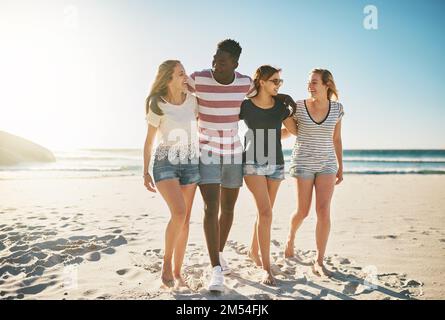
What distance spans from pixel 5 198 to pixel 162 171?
22.1 ft

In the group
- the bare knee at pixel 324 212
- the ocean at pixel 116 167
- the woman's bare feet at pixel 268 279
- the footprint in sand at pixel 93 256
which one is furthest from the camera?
the ocean at pixel 116 167

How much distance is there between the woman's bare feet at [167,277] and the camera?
3.52 metres

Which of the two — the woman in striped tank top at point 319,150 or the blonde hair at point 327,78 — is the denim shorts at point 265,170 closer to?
the woman in striped tank top at point 319,150

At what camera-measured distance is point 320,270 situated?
392cm

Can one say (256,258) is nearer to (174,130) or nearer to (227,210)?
(227,210)

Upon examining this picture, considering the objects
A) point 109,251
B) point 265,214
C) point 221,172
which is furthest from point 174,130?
point 109,251

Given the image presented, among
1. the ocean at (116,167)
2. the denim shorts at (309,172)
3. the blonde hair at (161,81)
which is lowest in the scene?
the ocean at (116,167)

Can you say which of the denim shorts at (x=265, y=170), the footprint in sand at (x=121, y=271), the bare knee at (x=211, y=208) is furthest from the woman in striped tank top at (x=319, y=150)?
the footprint in sand at (x=121, y=271)

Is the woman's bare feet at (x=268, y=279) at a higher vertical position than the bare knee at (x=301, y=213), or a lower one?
lower

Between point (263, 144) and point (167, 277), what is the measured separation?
63.5 inches

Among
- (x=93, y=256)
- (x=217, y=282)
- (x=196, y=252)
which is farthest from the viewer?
(x=196, y=252)

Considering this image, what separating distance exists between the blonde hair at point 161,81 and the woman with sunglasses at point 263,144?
2.61 feet

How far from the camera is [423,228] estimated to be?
5910 millimetres
